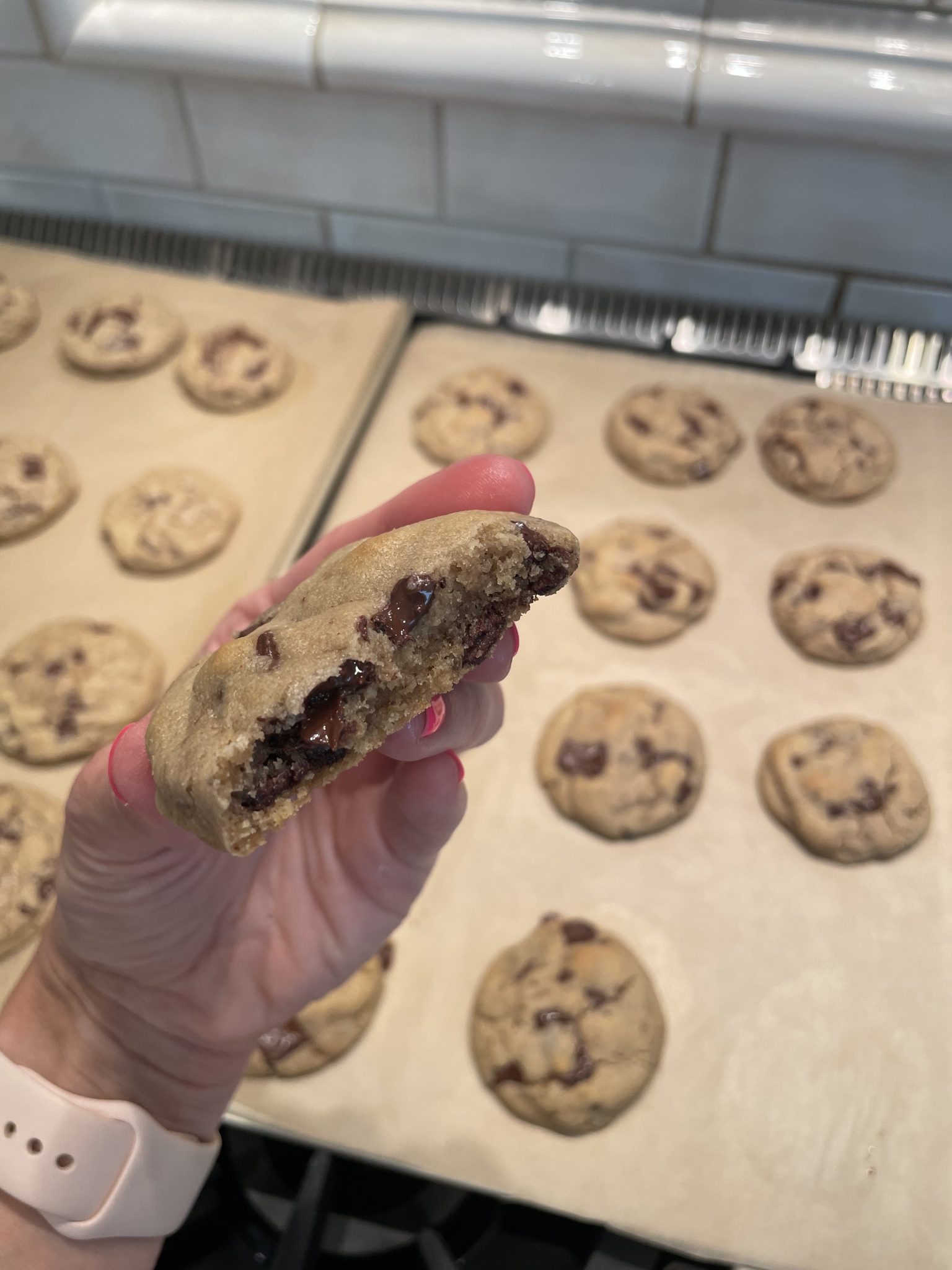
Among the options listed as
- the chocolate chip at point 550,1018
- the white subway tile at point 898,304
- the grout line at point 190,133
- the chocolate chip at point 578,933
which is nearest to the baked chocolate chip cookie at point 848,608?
the white subway tile at point 898,304

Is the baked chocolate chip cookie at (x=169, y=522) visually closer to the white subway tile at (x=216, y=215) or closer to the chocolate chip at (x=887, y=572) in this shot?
the white subway tile at (x=216, y=215)

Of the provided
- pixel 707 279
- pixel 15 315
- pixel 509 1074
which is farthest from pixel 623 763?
pixel 15 315

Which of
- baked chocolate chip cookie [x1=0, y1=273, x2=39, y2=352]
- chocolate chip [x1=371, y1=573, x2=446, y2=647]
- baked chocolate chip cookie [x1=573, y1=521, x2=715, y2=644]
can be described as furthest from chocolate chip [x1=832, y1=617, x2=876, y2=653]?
baked chocolate chip cookie [x1=0, y1=273, x2=39, y2=352]

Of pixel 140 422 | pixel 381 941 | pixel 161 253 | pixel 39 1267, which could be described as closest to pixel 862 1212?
pixel 381 941

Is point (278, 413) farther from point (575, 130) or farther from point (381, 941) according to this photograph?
point (381, 941)

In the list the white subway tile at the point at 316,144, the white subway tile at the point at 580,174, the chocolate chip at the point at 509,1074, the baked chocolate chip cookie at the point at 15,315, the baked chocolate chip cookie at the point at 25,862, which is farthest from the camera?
the baked chocolate chip cookie at the point at 15,315
